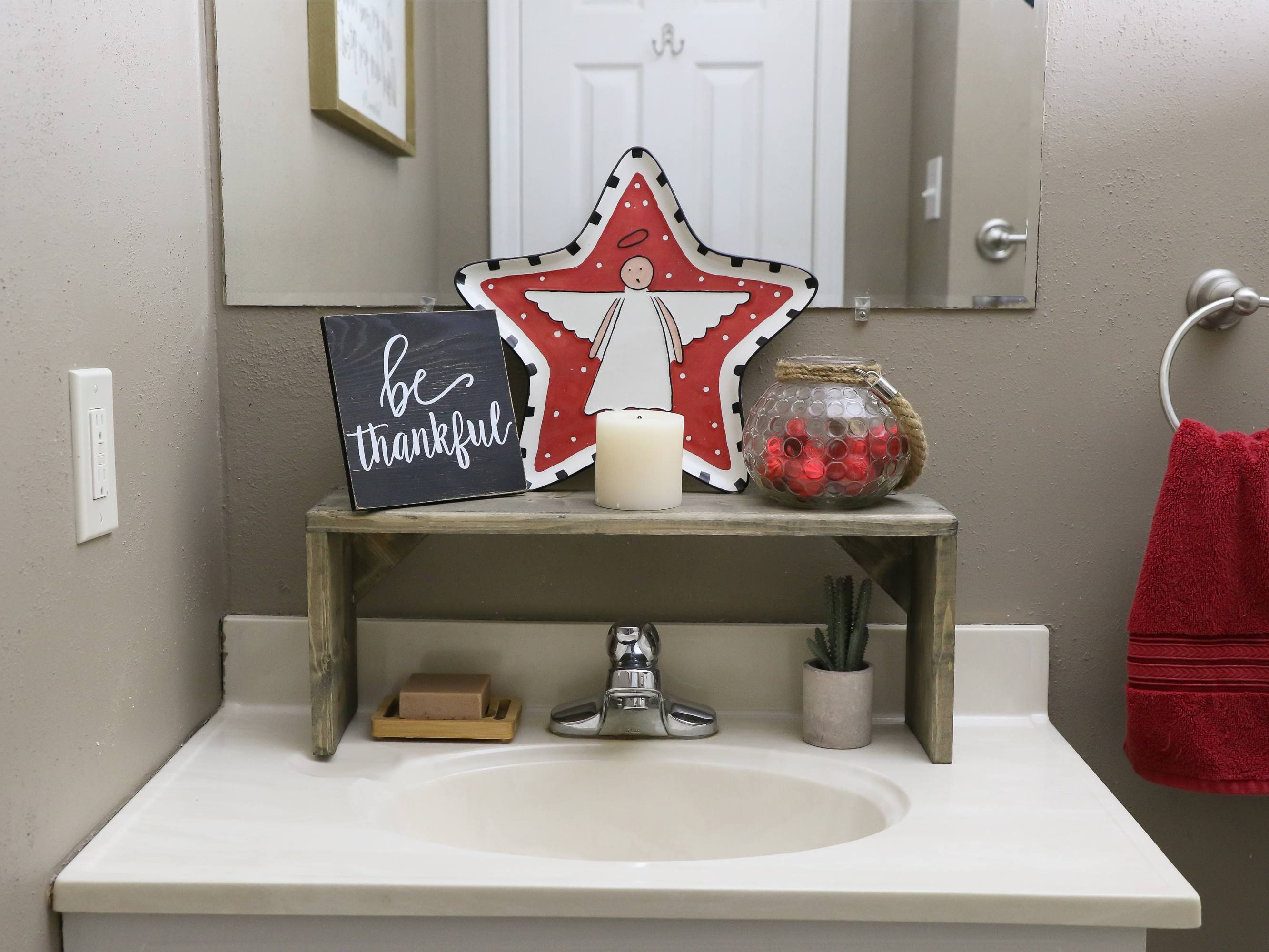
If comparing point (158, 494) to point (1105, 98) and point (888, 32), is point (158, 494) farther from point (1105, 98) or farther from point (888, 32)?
point (1105, 98)

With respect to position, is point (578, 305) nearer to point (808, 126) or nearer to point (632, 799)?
point (808, 126)

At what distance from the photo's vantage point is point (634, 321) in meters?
1.06

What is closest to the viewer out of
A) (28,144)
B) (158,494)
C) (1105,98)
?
(28,144)

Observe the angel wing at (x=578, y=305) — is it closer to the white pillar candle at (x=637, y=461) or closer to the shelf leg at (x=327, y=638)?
the white pillar candle at (x=637, y=461)

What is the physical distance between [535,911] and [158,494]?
1.62 feet

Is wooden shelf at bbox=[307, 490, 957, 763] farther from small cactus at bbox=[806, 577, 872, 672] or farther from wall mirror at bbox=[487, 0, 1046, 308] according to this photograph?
wall mirror at bbox=[487, 0, 1046, 308]

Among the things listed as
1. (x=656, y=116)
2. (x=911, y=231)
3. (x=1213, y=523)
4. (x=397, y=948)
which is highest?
(x=656, y=116)

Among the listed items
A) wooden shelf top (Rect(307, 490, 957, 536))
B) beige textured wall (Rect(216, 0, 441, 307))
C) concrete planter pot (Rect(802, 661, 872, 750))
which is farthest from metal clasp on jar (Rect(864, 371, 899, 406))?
beige textured wall (Rect(216, 0, 441, 307))

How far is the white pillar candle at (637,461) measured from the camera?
36.7 inches

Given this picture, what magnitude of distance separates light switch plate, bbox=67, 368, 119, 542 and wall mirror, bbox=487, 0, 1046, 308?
1.33ft

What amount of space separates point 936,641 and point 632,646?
0.91 feet

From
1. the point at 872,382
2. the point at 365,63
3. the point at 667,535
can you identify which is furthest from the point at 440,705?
the point at 365,63

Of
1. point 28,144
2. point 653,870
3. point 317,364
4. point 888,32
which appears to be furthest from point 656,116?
point 653,870

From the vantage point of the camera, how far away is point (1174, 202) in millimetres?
1029
